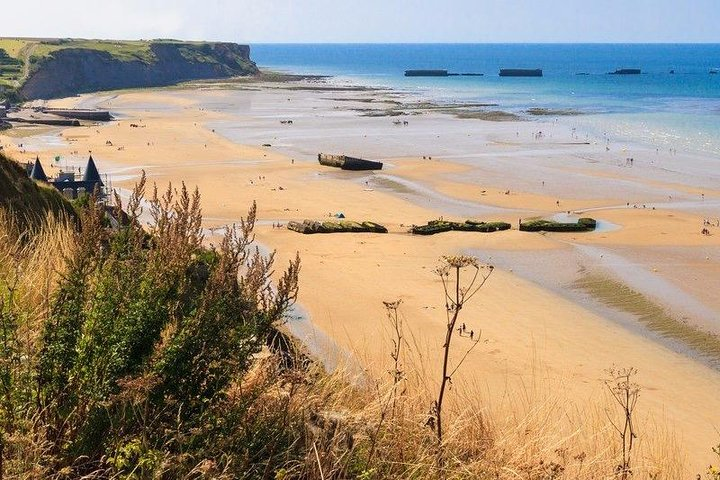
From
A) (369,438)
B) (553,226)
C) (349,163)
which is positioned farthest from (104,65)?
(369,438)

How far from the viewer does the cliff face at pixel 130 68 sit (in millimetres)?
104812

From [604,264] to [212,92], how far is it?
308 ft

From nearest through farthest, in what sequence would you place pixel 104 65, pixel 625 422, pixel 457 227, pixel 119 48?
pixel 625 422 → pixel 457 227 → pixel 104 65 → pixel 119 48

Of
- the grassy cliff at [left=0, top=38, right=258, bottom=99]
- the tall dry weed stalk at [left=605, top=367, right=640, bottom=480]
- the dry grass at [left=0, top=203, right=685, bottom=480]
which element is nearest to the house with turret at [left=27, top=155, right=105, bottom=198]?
the dry grass at [left=0, top=203, right=685, bottom=480]

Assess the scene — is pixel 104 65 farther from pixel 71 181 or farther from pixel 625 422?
pixel 625 422

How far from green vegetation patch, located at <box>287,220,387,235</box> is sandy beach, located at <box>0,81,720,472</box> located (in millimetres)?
614

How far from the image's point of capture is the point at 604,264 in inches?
978

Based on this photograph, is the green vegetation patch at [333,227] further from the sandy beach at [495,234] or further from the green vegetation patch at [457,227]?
the green vegetation patch at [457,227]

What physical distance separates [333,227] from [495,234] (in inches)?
238

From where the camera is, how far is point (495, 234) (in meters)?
29.0

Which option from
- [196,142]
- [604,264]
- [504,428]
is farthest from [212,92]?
[504,428]

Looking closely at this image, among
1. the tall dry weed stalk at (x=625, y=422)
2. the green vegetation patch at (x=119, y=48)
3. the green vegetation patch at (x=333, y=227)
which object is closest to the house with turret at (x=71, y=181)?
the green vegetation patch at (x=333, y=227)

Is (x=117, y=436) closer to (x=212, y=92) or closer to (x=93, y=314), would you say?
(x=93, y=314)

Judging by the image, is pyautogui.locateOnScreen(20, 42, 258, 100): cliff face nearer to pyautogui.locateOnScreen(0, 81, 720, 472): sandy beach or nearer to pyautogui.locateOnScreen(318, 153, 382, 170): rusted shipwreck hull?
pyautogui.locateOnScreen(0, 81, 720, 472): sandy beach
